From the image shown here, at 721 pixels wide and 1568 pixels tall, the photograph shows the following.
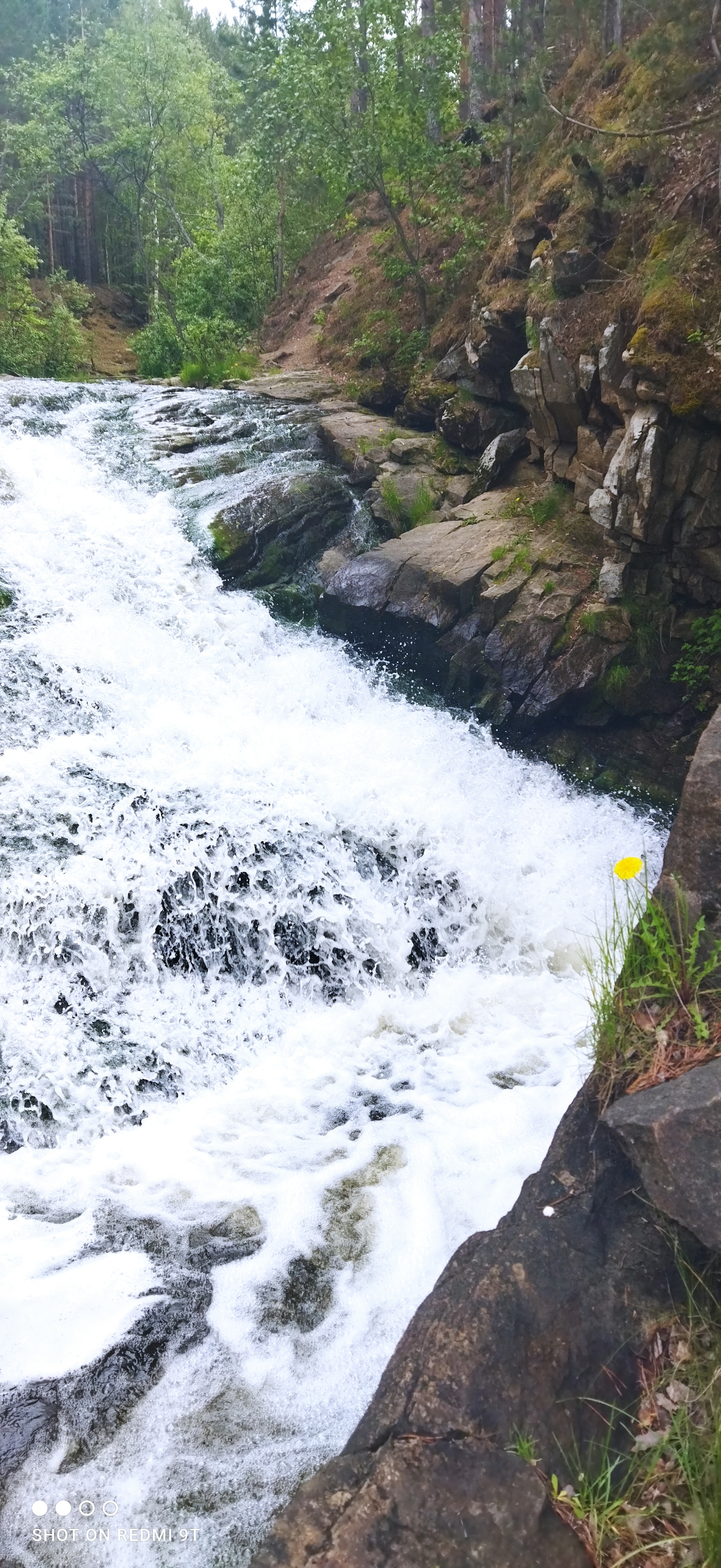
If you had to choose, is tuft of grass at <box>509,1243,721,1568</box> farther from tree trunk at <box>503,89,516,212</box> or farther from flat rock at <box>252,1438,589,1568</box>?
tree trunk at <box>503,89,516,212</box>

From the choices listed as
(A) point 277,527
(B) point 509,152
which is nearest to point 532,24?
(B) point 509,152

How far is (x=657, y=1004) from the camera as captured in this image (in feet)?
10.4

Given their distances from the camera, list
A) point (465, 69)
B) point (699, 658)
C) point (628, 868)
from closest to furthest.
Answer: point (628, 868) → point (699, 658) → point (465, 69)

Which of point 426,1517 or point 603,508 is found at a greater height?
point 603,508

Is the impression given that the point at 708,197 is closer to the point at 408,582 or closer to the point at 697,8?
the point at 697,8

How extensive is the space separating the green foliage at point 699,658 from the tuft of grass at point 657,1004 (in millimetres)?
5579

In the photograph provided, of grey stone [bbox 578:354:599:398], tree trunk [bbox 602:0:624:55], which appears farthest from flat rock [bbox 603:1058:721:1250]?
tree trunk [bbox 602:0:624:55]

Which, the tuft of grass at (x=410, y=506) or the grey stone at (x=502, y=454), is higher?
the grey stone at (x=502, y=454)

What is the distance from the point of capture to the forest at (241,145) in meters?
13.0

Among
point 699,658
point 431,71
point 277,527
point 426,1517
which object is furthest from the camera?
point 431,71

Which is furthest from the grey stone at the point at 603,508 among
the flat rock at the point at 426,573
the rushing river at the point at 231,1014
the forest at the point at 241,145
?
the forest at the point at 241,145

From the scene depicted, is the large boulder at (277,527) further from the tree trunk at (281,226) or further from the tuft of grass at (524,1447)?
the tree trunk at (281,226)

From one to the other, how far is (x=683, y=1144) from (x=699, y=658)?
6609mm

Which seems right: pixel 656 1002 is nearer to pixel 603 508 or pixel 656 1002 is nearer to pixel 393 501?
pixel 603 508
